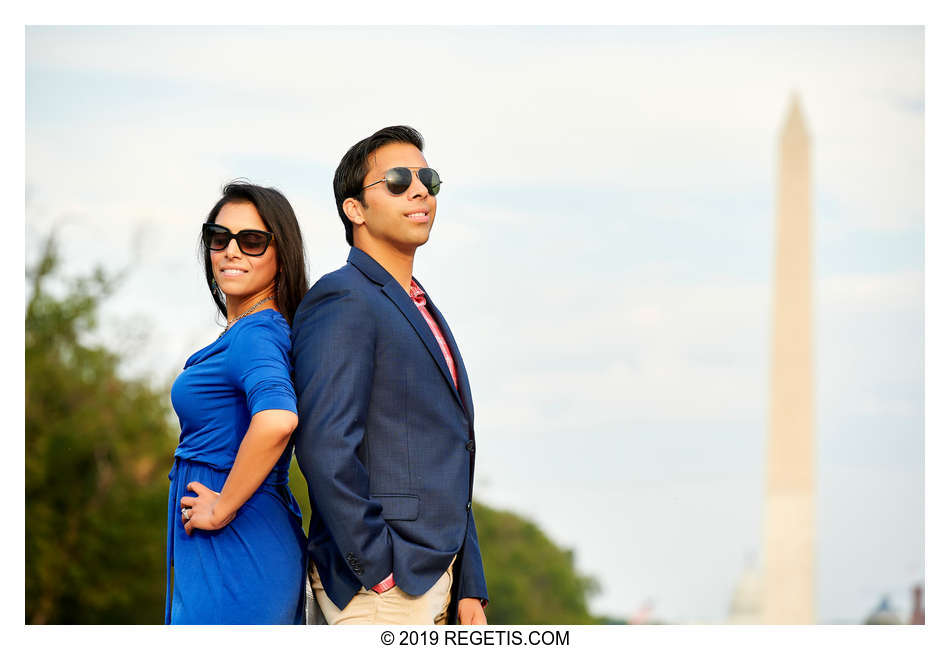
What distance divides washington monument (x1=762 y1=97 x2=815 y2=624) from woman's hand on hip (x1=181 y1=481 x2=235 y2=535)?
59.1 feet

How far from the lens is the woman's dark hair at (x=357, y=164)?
14.5 feet

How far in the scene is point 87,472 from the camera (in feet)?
94.7

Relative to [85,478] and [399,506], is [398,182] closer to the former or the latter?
[399,506]

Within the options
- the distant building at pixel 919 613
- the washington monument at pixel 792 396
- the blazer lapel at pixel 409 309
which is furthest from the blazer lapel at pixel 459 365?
the washington monument at pixel 792 396

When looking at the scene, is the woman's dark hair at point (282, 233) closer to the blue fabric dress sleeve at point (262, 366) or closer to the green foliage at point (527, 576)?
the blue fabric dress sleeve at point (262, 366)

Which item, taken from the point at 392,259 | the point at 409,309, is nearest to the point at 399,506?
the point at 409,309

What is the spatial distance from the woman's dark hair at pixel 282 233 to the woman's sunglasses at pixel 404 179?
0.97ft

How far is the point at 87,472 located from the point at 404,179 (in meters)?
26.2

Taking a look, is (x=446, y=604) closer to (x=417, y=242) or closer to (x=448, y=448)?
(x=448, y=448)

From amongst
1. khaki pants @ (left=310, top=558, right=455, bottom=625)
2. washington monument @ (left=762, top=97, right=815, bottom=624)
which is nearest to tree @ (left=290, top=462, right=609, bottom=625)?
washington monument @ (left=762, top=97, right=815, bottom=624)

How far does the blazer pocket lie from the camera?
405 cm

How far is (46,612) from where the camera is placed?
2697 cm

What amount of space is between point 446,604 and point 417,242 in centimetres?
120
